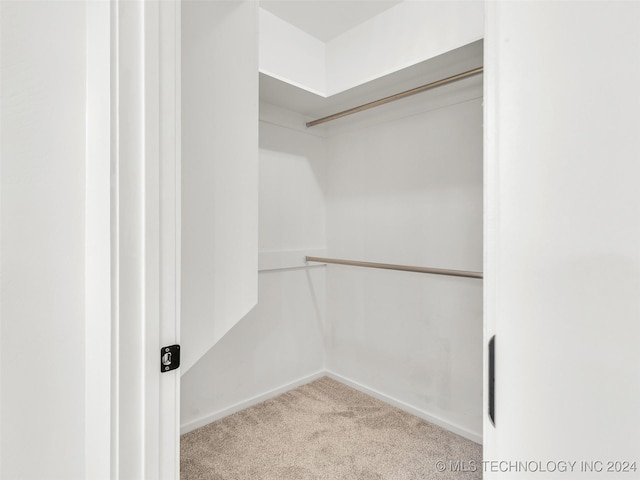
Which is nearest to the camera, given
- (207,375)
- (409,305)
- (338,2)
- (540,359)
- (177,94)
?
(540,359)

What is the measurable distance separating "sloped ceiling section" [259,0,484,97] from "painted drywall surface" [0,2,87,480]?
→ 1.18 metres

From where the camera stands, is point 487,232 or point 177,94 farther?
point 177,94

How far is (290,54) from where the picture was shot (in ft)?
6.51

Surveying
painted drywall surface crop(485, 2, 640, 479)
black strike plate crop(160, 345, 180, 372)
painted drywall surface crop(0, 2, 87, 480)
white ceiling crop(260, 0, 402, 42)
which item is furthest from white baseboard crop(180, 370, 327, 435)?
white ceiling crop(260, 0, 402, 42)

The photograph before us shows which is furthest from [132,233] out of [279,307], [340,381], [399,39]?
[340,381]

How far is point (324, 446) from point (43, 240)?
1.58m

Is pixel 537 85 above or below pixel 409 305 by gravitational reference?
above

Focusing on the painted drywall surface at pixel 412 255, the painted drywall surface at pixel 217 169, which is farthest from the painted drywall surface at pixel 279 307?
the painted drywall surface at pixel 217 169

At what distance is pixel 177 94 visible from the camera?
0.77 metres

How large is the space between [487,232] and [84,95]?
878 mm

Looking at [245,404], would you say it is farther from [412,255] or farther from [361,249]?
[412,255]

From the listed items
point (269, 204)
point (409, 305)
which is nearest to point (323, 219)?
point (269, 204)

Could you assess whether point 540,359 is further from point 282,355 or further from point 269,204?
point 282,355

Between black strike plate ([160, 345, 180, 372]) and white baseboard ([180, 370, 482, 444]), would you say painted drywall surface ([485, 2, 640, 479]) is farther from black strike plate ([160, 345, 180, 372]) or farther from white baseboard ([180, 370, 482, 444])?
white baseboard ([180, 370, 482, 444])
